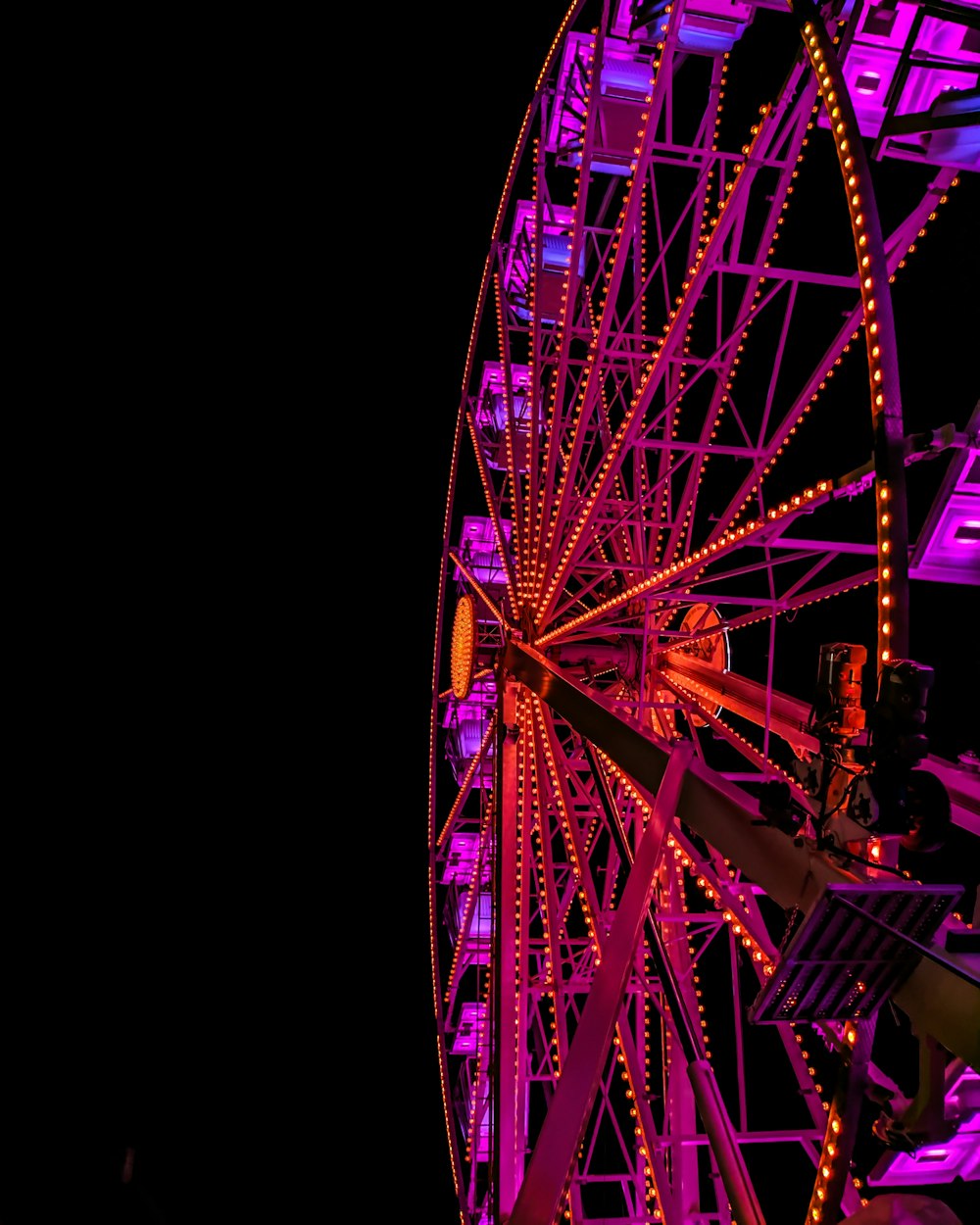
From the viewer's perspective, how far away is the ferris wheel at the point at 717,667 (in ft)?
11.6

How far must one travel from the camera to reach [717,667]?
9242mm

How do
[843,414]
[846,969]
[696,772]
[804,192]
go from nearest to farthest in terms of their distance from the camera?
[846,969], [696,772], [804,192], [843,414]

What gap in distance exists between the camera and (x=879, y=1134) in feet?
11.4

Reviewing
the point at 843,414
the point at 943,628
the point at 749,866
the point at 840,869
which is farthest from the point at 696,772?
the point at 843,414

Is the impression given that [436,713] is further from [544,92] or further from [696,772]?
[696,772]

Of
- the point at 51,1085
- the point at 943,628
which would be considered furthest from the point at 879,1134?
the point at 51,1085

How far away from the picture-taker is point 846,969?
3459 mm

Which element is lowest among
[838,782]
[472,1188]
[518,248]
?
[472,1188]

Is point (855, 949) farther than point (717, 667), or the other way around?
point (717, 667)

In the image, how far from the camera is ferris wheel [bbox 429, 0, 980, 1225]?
11.6 feet

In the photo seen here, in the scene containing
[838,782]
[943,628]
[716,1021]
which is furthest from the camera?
[716,1021]

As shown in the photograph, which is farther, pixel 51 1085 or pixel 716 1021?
pixel 716 1021

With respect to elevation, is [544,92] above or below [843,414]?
above

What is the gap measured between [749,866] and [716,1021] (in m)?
17.4
